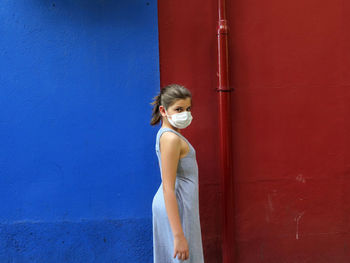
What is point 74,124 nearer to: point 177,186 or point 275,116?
point 177,186

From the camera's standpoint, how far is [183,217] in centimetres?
207

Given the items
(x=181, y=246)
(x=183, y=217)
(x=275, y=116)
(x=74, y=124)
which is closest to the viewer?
(x=181, y=246)

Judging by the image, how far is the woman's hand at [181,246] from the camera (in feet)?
6.35

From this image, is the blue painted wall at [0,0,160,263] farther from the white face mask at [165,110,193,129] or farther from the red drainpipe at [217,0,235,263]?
the white face mask at [165,110,193,129]

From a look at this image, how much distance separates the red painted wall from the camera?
3.00 metres

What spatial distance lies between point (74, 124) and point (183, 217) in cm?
142

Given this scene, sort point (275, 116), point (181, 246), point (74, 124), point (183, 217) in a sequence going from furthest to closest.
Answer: point (275, 116) < point (74, 124) < point (183, 217) < point (181, 246)

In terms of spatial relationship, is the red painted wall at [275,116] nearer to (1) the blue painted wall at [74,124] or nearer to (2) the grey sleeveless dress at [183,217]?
(1) the blue painted wall at [74,124]

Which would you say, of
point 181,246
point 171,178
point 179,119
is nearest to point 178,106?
point 179,119

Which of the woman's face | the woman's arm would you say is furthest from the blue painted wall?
the woman's arm

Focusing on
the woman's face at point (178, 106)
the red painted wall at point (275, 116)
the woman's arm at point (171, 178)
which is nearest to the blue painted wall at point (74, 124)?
the red painted wall at point (275, 116)

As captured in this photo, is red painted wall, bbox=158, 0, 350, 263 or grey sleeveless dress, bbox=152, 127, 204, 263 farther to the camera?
red painted wall, bbox=158, 0, 350, 263

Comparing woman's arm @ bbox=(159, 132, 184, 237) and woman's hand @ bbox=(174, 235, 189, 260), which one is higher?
Result: woman's arm @ bbox=(159, 132, 184, 237)

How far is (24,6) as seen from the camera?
9.45ft
